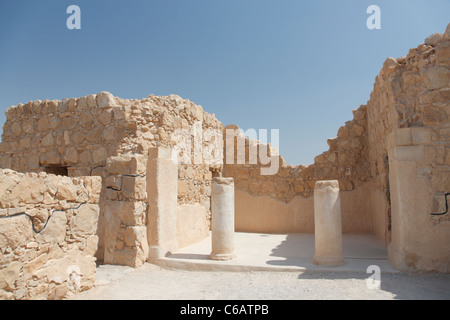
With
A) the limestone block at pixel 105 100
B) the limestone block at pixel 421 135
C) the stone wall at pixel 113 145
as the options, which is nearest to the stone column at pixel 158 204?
the stone wall at pixel 113 145

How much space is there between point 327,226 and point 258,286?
68.3 inches

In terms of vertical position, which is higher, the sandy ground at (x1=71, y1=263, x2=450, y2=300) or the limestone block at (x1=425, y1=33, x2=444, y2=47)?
the limestone block at (x1=425, y1=33, x2=444, y2=47)

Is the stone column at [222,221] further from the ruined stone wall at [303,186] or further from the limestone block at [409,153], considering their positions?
the ruined stone wall at [303,186]

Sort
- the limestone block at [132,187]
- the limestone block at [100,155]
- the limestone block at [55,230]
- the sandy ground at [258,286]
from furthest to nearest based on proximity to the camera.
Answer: the limestone block at [100,155], the limestone block at [132,187], the sandy ground at [258,286], the limestone block at [55,230]

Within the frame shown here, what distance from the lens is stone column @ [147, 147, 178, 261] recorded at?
606cm

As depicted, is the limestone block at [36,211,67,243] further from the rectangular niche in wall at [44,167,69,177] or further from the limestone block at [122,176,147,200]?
the rectangular niche in wall at [44,167,69,177]

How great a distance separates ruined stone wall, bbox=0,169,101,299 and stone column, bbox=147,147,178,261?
1.42 metres

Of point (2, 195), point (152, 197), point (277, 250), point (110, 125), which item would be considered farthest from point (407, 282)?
point (110, 125)

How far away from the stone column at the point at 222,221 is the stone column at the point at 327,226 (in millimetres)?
1583

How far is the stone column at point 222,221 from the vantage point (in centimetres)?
599

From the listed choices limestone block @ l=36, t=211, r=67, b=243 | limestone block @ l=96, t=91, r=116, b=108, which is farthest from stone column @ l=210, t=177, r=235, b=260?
limestone block @ l=36, t=211, r=67, b=243

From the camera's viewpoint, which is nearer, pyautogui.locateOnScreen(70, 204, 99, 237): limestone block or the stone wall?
pyautogui.locateOnScreen(70, 204, 99, 237): limestone block

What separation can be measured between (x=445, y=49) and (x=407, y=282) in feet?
11.9

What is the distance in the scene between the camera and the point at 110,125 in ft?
20.7
